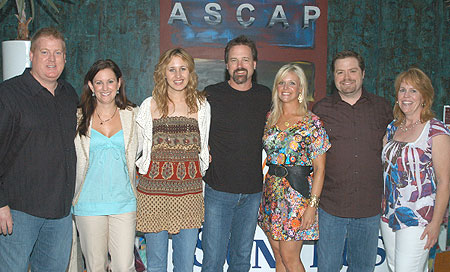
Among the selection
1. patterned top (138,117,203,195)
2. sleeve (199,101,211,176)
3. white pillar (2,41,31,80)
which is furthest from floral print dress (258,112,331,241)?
white pillar (2,41,31,80)

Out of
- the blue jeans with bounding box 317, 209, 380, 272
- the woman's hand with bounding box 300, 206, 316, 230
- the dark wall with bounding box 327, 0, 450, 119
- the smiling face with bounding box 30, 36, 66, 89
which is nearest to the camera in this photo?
the smiling face with bounding box 30, 36, 66, 89

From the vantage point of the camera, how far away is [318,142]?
2570 mm

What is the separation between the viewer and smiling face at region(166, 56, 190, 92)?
253 cm

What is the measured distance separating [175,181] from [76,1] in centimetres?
374

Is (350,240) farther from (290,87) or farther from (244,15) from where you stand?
(244,15)

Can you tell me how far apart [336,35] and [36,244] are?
4549 mm

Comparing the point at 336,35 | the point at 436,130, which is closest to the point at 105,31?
the point at 336,35

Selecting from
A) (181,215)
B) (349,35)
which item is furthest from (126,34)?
(181,215)

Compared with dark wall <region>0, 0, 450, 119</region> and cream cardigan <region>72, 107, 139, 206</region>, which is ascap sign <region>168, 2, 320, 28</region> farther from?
cream cardigan <region>72, 107, 139, 206</region>

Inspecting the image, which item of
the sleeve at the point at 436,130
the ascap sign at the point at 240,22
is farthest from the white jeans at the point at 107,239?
the ascap sign at the point at 240,22

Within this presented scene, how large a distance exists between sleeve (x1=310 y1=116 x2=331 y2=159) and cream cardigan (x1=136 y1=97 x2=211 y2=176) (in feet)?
2.32

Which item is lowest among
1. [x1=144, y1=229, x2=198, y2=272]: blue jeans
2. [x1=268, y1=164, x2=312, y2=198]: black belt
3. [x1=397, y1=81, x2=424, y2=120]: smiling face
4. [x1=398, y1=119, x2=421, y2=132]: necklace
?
[x1=144, y1=229, x2=198, y2=272]: blue jeans

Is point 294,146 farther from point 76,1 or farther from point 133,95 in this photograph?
point 76,1

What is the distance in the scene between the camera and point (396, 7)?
218 inches
